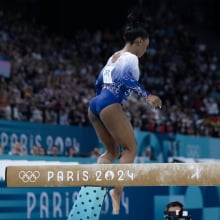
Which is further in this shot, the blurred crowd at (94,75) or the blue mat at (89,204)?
the blurred crowd at (94,75)

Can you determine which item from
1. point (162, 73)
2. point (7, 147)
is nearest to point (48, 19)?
point (162, 73)

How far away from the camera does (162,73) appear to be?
21.7m

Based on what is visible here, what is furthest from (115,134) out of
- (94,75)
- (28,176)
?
(94,75)

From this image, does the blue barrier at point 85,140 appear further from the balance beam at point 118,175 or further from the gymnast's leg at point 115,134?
the balance beam at point 118,175

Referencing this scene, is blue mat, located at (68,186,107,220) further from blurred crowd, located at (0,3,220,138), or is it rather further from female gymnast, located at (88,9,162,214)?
blurred crowd, located at (0,3,220,138)

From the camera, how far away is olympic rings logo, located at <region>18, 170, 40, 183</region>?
19.4ft

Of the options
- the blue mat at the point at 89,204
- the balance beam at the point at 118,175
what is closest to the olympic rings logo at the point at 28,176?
the balance beam at the point at 118,175

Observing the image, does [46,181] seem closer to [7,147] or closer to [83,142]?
[7,147]

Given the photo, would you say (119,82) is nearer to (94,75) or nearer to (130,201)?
(130,201)

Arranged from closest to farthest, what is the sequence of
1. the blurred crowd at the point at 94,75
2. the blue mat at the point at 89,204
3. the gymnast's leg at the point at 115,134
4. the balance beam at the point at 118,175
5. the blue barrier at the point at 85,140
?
the balance beam at the point at 118,175
the blue mat at the point at 89,204
the gymnast's leg at the point at 115,134
the blue barrier at the point at 85,140
the blurred crowd at the point at 94,75

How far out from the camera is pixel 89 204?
5.93 meters

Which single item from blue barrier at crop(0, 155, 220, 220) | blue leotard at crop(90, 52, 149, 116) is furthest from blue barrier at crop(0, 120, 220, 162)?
blue leotard at crop(90, 52, 149, 116)

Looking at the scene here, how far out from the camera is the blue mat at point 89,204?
5.90 meters

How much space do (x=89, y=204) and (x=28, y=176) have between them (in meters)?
0.59
